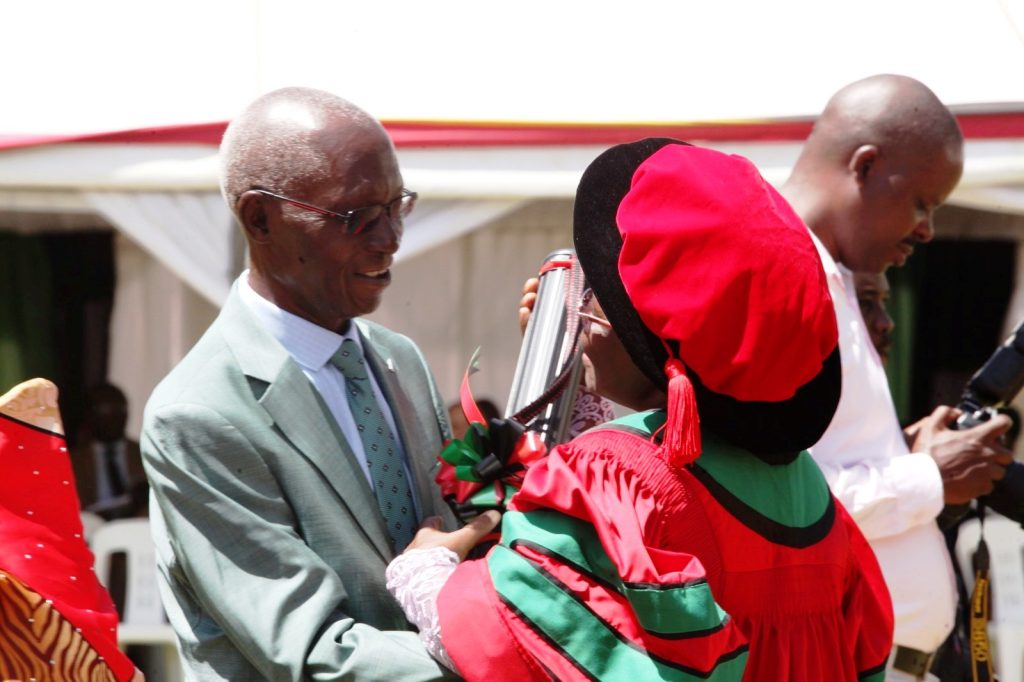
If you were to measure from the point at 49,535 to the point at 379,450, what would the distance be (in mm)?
601

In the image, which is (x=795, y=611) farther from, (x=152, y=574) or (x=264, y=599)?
(x=152, y=574)

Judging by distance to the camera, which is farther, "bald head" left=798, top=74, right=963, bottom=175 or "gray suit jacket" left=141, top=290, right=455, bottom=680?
"bald head" left=798, top=74, right=963, bottom=175

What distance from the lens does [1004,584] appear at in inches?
218

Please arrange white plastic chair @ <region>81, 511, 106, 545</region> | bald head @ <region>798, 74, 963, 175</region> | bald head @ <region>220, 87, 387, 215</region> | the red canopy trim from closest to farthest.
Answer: bald head @ <region>220, 87, 387, 215</region> < bald head @ <region>798, 74, 963, 175</region> < the red canopy trim < white plastic chair @ <region>81, 511, 106, 545</region>

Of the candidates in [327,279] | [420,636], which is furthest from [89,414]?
[420,636]

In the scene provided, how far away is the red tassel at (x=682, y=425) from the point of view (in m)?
1.87

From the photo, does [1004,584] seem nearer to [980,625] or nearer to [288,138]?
[980,625]

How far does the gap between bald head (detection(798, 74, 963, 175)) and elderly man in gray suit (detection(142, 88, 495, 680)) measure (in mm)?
1276

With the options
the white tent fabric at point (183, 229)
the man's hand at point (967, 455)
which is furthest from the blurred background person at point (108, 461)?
the man's hand at point (967, 455)

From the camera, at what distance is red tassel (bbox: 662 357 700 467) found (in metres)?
1.87

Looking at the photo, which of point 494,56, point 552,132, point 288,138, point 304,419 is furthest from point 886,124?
point 494,56

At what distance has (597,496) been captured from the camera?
189cm

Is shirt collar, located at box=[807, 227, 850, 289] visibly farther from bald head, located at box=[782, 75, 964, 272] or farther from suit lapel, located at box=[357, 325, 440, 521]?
suit lapel, located at box=[357, 325, 440, 521]

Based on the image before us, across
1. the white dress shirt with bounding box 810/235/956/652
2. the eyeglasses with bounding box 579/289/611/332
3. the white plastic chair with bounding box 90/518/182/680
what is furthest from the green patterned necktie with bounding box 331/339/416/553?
the white plastic chair with bounding box 90/518/182/680
